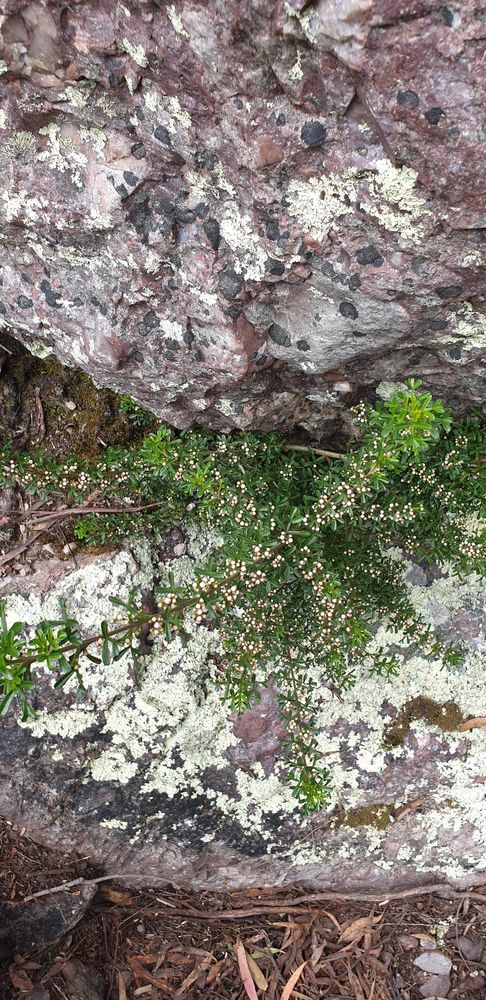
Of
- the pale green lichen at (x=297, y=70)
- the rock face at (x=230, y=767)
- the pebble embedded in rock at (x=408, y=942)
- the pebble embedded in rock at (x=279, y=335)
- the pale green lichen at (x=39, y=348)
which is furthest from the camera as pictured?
the pebble embedded in rock at (x=408, y=942)

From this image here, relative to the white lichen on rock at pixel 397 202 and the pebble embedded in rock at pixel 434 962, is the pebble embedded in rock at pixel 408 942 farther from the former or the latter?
the white lichen on rock at pixel 397 202

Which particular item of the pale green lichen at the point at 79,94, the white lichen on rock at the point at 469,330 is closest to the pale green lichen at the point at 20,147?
the pale green lichen at the point at 79,94

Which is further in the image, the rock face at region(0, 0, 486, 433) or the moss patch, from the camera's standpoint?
the moss patch

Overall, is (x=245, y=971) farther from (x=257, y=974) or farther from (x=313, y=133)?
(x=313, y=133)

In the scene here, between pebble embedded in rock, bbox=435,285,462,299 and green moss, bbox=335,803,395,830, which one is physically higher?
pebble embedded in rock, bbox=435,285,462,299

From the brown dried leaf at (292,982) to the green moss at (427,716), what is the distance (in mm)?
1379

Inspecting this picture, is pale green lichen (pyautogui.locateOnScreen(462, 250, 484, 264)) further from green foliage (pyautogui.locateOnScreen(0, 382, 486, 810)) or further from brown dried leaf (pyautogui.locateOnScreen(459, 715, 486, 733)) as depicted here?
brown dried leaf (pyautogui.locateOnScreen(459, 715, 486, 733))

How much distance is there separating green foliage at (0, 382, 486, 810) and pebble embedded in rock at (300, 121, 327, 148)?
3.02 feet

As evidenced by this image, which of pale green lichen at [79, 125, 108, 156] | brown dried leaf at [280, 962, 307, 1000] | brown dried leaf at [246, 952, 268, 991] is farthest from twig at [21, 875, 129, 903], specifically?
pale green lichen at [79, 125, 108, 156]

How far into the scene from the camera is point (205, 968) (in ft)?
13.4

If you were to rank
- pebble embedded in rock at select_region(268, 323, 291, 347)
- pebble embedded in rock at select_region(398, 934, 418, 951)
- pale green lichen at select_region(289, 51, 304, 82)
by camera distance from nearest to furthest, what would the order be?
pale green lichen at select_region(289, 51, 304, 82) < pebble embedded in rock at select_region(268, 323, 291, 347) < pebble embedded in rock at select_region(398, 934, 418, 951)

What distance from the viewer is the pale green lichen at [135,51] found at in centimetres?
212

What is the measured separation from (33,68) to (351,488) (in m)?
1.82

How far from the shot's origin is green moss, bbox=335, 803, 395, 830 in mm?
4094
